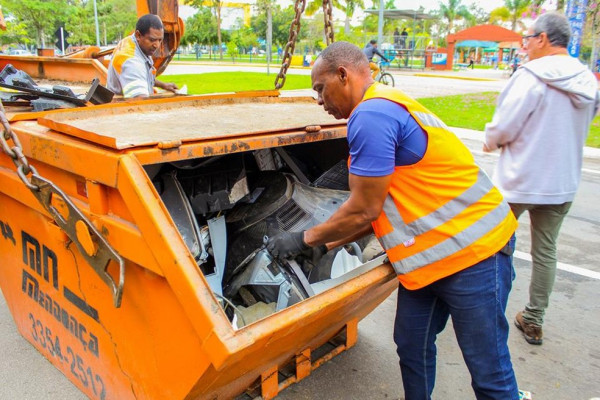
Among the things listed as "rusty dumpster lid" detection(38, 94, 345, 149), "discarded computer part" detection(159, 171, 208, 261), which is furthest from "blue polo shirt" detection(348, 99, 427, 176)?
"discarded computer part" detection(159, 171, 208, 261)

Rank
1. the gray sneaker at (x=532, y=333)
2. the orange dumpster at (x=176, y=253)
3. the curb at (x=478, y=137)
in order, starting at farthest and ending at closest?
the curb at (x=478, y=137), the gray sneaker at (x=532, y=333), the orange dumpster at (x=176, y=253)

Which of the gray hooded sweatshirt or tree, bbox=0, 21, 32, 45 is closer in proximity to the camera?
the gray hooded sweatshirt

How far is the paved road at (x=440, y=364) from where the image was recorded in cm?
266

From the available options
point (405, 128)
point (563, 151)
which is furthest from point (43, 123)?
point (563, 151)

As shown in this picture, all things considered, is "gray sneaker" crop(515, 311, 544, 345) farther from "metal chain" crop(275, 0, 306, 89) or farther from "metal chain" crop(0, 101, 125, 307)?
"metal chain" crop(0, 101, 125, 307)

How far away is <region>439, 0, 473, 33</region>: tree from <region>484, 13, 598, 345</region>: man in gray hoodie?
242 ft

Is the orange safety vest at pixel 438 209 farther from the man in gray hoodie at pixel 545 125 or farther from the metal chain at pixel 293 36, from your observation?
the metal chain at pixel 293 36

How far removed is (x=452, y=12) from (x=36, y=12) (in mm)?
57289

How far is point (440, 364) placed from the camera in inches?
116

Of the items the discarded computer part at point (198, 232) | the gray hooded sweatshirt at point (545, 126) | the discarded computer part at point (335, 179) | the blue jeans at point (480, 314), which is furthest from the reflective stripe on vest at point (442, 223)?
the gray hooded sweatshirt at point (545, 126)

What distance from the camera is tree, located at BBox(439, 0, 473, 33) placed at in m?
70.9

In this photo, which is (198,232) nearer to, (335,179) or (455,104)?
(335,179)

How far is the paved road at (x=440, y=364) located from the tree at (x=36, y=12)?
2852 centimetres

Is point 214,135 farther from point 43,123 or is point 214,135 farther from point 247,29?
point 247,29
